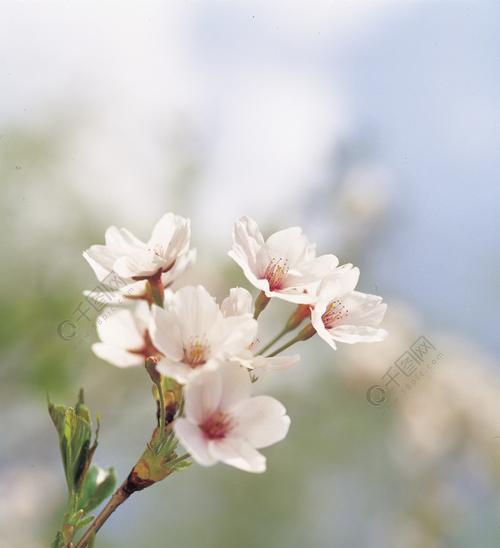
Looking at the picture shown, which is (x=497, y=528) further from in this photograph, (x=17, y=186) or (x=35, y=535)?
(x=17, y=186)

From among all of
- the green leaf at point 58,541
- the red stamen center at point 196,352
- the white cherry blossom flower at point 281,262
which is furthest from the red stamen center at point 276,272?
the green leaf at point 58,541

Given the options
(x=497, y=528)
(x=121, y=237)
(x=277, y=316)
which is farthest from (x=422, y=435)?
(x=121, y=237)

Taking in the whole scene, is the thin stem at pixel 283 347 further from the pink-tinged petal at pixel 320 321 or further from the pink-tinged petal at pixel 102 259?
the pink-tinged petal at pixel 102 259

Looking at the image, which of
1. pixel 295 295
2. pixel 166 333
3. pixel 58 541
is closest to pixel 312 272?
pixel 295 295

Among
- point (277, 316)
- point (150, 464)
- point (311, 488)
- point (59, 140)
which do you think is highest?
point (150, 464)

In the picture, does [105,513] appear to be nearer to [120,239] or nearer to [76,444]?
[76,444]
